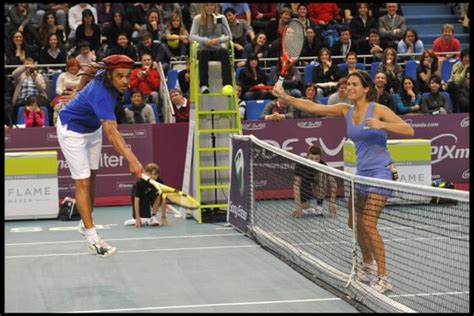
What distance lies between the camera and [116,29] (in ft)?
73.7

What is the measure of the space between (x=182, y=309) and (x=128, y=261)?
125 inches

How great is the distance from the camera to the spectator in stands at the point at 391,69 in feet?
67.8

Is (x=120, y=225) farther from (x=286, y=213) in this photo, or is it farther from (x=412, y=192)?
(x=412, y=192)

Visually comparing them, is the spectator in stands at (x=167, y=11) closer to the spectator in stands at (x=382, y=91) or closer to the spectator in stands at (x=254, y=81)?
the spectator in stands at (x=254, y=81)

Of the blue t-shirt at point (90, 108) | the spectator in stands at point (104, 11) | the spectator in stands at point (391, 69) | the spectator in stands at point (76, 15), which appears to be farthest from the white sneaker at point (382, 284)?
the spectator in stands at point (104, 11)

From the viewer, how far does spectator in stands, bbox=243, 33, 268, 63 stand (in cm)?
2214

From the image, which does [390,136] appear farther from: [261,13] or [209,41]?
[261,13]

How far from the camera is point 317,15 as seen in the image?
24.6 meters

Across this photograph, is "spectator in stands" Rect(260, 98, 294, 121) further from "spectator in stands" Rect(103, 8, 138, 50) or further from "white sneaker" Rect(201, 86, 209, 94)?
"spectator in stands" Rect(103, 8, 138, 50)

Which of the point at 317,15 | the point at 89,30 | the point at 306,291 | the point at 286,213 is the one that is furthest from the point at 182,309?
the point at 317,15

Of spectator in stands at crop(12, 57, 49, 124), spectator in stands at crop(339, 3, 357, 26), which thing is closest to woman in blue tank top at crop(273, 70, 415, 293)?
spectator in stands at crop(12, 57, 49, 124)

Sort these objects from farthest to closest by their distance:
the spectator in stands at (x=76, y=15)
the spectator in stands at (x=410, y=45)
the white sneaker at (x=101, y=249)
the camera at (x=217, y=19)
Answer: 1. the spectator in stands at (x=410, y=45)
2. the spectator in stands at (x=76, y=15)
3. the camera at (x=217, y=19)
4. the white sneaker at (x=101, y=249)

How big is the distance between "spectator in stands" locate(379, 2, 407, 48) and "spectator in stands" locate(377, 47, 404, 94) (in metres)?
2.61

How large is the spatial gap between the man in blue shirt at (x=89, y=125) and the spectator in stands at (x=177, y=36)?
1073 centimetres
